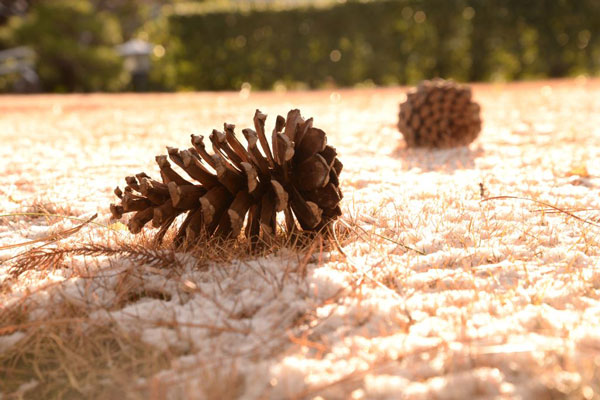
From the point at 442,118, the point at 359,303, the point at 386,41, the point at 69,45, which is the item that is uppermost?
the point at 69,45

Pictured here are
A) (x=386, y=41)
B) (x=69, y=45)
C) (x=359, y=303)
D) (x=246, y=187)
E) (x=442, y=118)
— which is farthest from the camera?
(x=69, y=45)

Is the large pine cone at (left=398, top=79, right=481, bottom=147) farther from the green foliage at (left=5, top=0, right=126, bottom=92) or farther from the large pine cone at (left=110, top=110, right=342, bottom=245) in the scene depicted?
the green foliage at (left=5, top=0, right=126, bottom=92)

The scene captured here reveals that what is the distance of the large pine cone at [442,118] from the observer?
3.08 m

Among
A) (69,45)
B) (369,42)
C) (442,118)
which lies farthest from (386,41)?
(442,118)

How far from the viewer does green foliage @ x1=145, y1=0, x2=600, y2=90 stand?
8734 millimetres

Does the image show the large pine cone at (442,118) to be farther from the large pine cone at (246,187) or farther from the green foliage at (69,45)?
the green foliage at (69,45)

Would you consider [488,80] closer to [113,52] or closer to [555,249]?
[113,52]

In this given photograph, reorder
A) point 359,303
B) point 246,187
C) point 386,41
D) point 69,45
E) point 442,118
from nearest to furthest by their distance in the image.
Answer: point 359,303 < point 246,187 < point 442,118 < point 386,41 < point 69,45

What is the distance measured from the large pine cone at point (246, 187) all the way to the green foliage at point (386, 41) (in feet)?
25.8

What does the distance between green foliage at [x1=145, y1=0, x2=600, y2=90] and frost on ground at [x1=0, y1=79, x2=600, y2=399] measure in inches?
279

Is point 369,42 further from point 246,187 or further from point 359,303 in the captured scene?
point 359,303

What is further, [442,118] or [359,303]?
[442,118]

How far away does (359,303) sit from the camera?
1186 millimetres

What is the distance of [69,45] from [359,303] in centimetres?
1127
